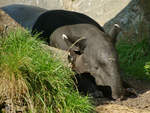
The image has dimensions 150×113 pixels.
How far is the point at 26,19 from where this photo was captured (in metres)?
9.91

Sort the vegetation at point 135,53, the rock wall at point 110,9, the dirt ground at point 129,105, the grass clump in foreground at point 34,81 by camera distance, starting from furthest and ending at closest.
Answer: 1. the rock wall at point 110,9
2. the vegetation at point 135,53
3. the dirt ground at point 129,105
4. the grass clump in foreground at point 34,81

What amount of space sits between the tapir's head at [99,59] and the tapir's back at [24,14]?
8.81ft

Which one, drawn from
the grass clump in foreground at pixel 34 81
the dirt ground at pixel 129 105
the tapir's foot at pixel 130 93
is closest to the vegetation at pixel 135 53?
the dirt ground at pixel 129 105

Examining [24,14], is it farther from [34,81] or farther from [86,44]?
[34,81]

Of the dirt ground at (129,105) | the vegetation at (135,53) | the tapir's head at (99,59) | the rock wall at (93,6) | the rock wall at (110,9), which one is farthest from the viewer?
the rock wall at (93,6)

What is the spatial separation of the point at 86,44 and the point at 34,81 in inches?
97.7

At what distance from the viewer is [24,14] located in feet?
33.7

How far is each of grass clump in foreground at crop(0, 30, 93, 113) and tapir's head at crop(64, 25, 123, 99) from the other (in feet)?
4.81

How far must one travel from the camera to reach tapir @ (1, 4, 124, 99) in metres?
6.64

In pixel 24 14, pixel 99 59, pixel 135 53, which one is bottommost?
pixel 135 53

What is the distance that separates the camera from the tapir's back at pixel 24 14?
31.9ft

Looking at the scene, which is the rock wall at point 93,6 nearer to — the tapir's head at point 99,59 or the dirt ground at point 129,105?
the tapir's head at point 99,59

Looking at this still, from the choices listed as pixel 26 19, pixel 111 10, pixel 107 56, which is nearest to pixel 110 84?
pixel 107 56

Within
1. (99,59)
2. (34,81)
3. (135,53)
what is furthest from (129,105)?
(135,53)
